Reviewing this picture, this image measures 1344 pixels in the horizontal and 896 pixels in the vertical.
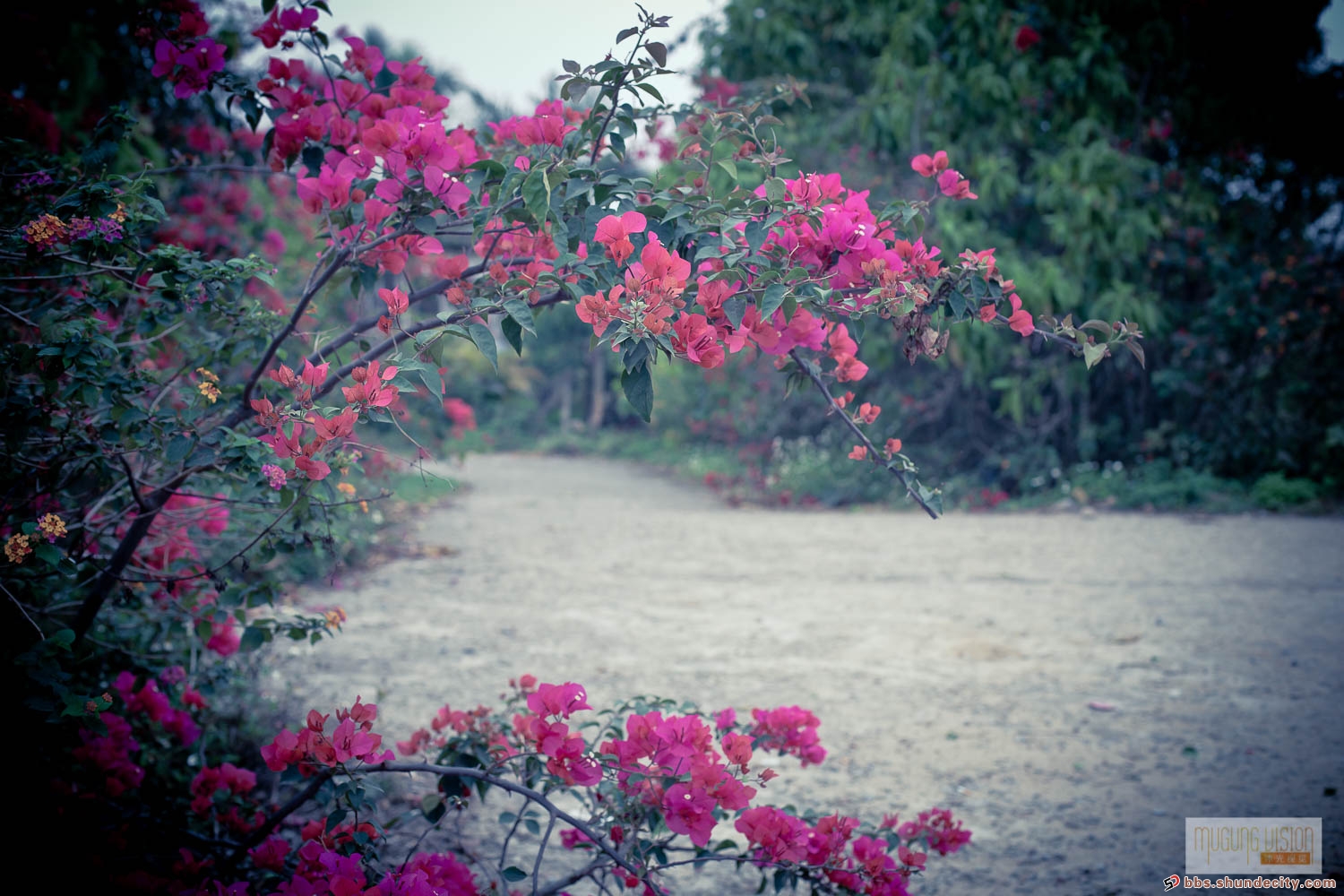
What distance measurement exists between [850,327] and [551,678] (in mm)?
2386

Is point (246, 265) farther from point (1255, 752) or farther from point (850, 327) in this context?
point (1255, 752)

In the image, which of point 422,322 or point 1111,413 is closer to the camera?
point 422,322

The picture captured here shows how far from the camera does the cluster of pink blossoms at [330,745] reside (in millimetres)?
1309

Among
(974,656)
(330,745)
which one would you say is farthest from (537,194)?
(974,656)

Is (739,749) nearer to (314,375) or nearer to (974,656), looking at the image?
(314,375)

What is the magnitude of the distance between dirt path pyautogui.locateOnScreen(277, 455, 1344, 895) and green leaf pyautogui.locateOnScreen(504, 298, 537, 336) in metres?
1.37

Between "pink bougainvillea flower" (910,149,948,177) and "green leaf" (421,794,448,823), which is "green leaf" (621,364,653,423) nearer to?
"pink bougainvillea flower" (910,149,948,177)

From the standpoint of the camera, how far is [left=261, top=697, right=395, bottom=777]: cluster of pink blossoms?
4.29ft

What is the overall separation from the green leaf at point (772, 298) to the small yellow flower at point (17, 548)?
1184 mm

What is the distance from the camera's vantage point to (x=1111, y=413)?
26.7 feet

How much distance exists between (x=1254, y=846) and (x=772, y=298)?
2.08 metres

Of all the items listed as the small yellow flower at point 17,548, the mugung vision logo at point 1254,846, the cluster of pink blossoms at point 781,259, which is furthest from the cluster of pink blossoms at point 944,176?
the mugung vision logo at point 1254,846

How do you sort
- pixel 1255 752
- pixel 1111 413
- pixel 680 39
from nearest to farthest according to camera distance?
pixel 1255 752
pixel 680 39
pixel 1111 413

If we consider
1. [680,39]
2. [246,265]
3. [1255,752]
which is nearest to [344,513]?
[246,265]
